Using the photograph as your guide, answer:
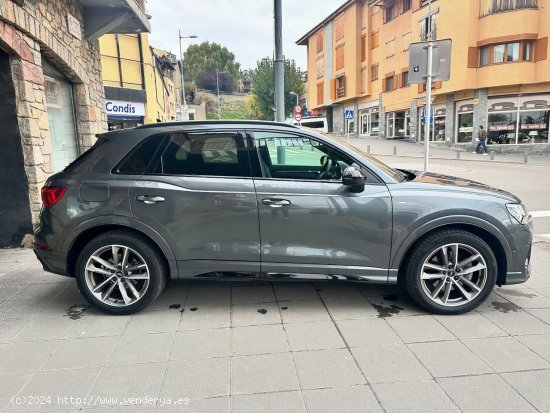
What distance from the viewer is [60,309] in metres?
3.72

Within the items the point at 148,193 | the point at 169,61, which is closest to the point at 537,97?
the point at 148,193

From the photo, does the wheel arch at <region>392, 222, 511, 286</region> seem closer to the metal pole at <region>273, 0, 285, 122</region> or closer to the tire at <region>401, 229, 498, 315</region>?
the tire at <region>401, 229, 498, 315</region>

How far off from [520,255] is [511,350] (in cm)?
88

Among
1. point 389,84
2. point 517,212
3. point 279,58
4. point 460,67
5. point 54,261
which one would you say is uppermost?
point 389,84

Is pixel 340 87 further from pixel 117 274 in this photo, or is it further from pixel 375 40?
pixel 117 274

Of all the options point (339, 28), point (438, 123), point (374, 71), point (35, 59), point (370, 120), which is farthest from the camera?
point (339, 28)

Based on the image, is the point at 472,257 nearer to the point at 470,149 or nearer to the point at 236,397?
the point at 236,397

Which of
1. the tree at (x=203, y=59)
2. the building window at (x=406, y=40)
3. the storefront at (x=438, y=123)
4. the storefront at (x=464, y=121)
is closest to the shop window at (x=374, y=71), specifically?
the building window at (x=406, y=40)

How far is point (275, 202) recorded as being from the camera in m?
3.34

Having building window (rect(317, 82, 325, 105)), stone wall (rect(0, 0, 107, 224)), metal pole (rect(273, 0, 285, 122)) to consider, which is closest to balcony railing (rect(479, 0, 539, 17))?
metal pole (rect(273, 0, 285, 122))

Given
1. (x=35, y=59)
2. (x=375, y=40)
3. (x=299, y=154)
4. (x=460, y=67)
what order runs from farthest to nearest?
(x=375, y=40), (x=460, y=67), (x=35, y=59), (x=299, y=154)

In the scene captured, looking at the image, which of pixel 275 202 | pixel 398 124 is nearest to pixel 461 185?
pixel 275 202

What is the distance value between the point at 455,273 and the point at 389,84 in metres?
33.3

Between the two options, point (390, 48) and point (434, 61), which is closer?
point (434, 61)
